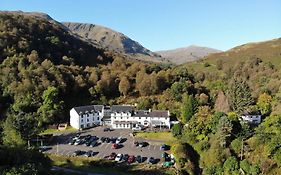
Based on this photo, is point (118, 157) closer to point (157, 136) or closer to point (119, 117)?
point (157, 136)

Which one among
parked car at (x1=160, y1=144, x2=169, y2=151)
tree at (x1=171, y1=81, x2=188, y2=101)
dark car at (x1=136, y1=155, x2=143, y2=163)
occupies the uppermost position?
A: tree at (x1=171, y1=81, x2=188, y2=101)

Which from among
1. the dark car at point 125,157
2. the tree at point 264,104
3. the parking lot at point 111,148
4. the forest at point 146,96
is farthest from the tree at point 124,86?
the dark car at point 125,157

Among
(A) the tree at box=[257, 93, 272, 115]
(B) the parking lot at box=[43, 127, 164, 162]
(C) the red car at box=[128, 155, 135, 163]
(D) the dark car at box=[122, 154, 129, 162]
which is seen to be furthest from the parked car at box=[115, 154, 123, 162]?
(A) the tree at box=[257, 93, 272, 115]

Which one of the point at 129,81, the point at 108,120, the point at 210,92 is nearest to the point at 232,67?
the point at 210,92

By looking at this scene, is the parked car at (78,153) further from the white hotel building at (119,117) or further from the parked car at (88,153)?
the white hotel building at (119,117)

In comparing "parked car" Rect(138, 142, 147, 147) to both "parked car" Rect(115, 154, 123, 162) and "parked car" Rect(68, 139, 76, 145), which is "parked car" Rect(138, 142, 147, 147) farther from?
"parked car" Rect(68, 139, 76, 145)

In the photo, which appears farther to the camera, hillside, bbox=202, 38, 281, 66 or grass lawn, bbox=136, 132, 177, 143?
hillside, bbox=202, 38, 281, 66

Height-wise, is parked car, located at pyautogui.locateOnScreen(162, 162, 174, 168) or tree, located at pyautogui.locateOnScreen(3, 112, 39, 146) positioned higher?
tree, located at pyautogui.locateOnScreen(3, 112, 39, 146)
